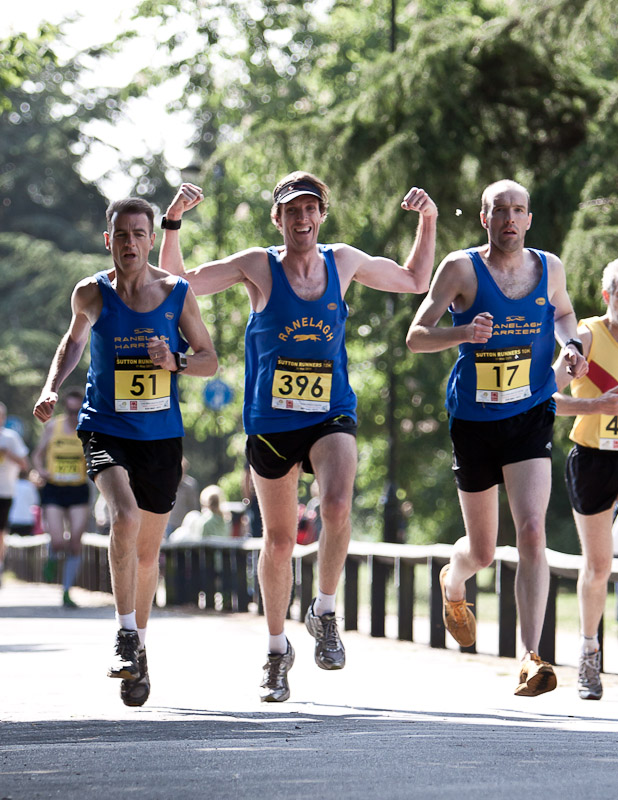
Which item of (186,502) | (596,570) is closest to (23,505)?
(186,502)

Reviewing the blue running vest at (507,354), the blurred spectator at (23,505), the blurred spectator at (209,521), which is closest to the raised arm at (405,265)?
the blue running vest at (507,354)

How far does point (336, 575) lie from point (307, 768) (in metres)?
2.25

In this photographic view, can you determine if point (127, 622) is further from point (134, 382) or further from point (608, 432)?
point (608, 432)

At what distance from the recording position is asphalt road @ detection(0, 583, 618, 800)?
5.07 m

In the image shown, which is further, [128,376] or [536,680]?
[128,376]

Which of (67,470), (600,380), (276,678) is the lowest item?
(276,678)

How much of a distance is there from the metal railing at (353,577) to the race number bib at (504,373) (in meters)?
2.66

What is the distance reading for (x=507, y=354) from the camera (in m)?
7.69

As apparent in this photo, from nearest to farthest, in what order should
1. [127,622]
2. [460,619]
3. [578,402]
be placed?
[127,622]
[578,402]
[460,619]

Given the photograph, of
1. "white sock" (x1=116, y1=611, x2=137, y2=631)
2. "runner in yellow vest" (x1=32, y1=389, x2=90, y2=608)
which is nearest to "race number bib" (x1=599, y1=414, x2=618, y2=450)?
"white sock" (x1=116, y1=611, x2=137, y2=631)

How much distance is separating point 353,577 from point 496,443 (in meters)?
6.44

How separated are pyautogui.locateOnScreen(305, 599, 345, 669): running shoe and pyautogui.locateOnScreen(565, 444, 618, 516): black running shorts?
1.58m

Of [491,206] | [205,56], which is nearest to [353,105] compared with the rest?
[205,56]

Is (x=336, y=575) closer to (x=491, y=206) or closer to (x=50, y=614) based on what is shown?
(x=491, y=206)
